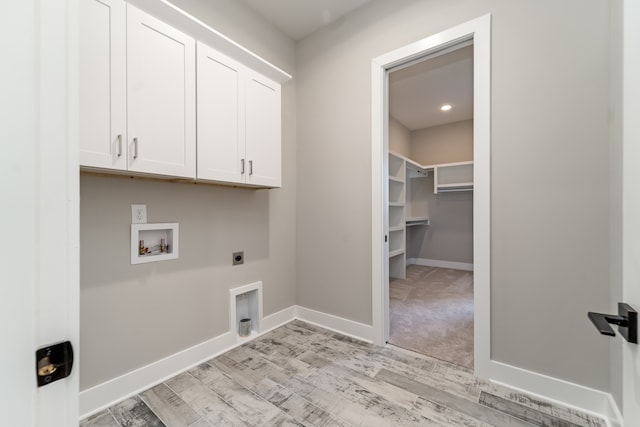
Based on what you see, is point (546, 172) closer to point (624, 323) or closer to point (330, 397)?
point (624, 323)

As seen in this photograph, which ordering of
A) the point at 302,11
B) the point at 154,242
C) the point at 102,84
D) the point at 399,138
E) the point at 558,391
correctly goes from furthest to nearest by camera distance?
the point at 399,138
the point at 302,11
the point at 154,242
the point at 558,391
the point at 102,84

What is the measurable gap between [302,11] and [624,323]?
9.33 ft

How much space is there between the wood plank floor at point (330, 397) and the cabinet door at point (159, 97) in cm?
135

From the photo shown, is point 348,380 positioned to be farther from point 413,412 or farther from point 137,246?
point 137,246

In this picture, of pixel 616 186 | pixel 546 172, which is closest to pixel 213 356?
pixel 546 172

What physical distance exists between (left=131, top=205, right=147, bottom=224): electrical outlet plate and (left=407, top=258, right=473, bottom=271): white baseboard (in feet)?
16.4

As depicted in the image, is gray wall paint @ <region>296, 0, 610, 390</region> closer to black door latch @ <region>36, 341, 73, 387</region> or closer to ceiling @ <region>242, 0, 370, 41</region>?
ceiling @ <region>242, 0, 370, 41</region>

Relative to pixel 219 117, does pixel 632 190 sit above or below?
below

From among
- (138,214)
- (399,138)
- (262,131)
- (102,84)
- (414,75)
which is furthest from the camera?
(399,138)

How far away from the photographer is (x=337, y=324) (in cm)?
245

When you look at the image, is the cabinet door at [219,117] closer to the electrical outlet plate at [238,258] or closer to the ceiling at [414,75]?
the electrical outlet plate at [238,258]

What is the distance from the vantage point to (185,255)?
6.23 ft

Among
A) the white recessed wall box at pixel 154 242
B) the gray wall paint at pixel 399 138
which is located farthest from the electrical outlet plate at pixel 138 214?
the gray wall paint at pixel 399 138

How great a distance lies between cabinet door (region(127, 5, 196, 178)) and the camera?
1421 millimetres
